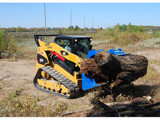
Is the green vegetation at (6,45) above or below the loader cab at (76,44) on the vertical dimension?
below

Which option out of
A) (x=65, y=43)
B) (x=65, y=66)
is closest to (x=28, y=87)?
Result: (x=65, y=66)

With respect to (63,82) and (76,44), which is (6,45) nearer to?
(76,44)

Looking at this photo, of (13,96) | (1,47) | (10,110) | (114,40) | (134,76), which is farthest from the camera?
(114,40)

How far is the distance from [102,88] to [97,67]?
4.92 feet

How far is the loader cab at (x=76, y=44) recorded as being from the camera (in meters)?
6.17

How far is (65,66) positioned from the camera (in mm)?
6320

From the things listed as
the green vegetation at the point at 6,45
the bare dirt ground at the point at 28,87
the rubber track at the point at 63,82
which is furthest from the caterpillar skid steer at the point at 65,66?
the green vegetation at the point at 6,45

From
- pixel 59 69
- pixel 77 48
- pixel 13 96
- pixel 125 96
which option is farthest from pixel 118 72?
pixel 13 96

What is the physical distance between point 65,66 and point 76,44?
33.6 inches

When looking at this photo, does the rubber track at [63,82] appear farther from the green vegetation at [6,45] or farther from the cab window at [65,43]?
the green vegetation at [6,45]

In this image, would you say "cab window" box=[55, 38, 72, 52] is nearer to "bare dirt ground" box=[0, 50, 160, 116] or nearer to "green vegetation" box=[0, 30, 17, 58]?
"bare dirt ground" box=[0, 50, 160, 116]

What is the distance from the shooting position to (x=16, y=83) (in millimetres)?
7793

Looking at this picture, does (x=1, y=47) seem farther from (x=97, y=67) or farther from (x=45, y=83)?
(x=97, y=67)

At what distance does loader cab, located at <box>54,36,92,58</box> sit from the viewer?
20.2 feet
